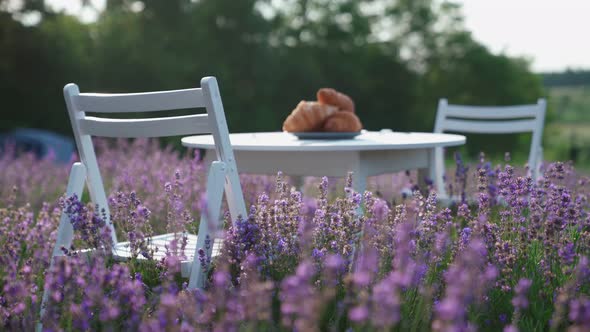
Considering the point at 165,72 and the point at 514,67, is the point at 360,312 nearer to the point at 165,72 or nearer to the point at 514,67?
the point at 165,72

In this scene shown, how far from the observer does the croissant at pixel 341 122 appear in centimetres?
355

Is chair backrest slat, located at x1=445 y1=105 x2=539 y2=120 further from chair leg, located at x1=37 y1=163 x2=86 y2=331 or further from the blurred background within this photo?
the blurred background

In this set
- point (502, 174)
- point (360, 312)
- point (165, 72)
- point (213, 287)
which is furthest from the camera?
point (165, 72)

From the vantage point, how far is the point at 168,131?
256 centimetres

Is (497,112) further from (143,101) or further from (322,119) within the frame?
(143,101)

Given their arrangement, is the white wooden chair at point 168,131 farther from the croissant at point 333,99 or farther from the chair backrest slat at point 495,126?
the chair backrest slat at point 495,126

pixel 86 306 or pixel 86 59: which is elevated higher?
pixel 86 59

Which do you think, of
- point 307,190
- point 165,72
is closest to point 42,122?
point 165,72

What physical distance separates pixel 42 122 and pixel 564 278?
14684 millimetres

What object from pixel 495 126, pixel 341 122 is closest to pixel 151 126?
pixel 341 122

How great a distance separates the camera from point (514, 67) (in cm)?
2375

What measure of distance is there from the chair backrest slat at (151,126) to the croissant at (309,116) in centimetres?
105

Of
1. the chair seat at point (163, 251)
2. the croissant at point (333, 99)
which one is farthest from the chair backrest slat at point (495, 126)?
the chair seat at point (163, 251)

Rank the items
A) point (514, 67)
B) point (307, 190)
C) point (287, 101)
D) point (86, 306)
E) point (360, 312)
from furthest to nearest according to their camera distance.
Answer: point (514, 67) → point (287, 101) → point (307, 190) → point (86, 306) → point (360, 312)
